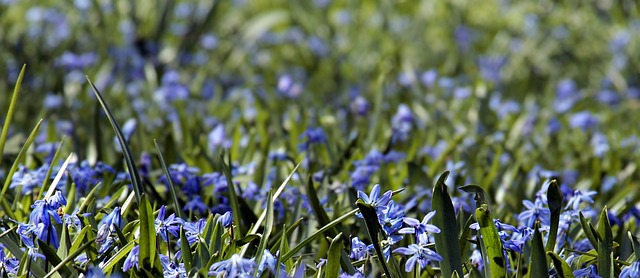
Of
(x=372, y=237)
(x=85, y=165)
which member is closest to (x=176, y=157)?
(x=85, y=165)

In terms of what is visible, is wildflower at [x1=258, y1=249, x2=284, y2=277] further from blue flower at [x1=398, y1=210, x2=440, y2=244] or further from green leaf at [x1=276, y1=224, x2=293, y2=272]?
blue flower at [x1=398, y1=210, x2=440, y2=244]

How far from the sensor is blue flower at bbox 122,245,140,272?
183cm

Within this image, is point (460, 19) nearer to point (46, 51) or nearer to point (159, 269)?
point (46, 51)

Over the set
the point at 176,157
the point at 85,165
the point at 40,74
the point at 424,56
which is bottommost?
the point at 85,165

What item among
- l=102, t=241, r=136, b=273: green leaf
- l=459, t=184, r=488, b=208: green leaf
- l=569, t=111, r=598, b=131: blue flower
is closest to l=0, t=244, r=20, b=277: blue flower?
l=102, t=241, r=136, b=273: green leaf

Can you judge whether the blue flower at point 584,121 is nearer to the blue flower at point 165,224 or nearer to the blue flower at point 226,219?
the blue flower at point 226,219

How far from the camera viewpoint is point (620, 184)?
346 centimetres

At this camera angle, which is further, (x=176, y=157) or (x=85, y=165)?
(x=176, y=157)

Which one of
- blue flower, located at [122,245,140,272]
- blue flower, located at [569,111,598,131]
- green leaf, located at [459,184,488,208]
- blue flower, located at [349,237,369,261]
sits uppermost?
blue flower, located at [569,111,598,131]

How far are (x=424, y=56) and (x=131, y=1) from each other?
206 cm

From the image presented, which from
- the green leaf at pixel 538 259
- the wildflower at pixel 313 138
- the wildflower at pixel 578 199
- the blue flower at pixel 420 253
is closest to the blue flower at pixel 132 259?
the blue flower at pixel 420 253

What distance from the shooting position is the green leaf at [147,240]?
6.00ft

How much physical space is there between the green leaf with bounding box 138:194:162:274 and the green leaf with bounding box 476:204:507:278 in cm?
79

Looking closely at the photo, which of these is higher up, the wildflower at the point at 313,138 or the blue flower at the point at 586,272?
the wildflower at the point at 313,138
